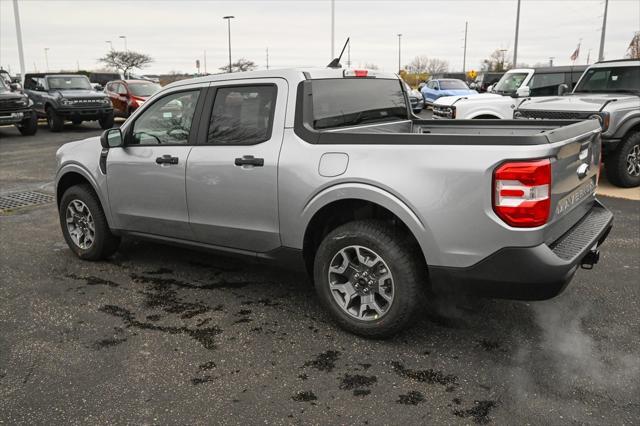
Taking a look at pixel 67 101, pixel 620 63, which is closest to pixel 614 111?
pixel 620 63

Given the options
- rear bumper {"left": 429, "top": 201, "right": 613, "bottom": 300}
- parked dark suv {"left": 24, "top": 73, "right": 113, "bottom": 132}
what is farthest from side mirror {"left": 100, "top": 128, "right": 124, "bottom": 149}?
parked dark suv {"left": 24, "top": 73, "right": 113, "bottom": 132}

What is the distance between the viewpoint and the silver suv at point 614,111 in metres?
8.01

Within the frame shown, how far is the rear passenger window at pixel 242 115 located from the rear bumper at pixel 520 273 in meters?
1.58

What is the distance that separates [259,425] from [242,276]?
222 cm

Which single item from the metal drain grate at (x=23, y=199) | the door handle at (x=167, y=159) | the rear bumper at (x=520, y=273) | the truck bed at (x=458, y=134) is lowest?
the metal drain grate at (x=23, y=199)

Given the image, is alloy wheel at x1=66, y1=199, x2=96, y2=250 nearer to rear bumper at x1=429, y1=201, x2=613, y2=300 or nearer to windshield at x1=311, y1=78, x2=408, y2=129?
windshield at x1=311, y1=78, x2=408, y2=129

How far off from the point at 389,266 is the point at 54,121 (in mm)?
17547

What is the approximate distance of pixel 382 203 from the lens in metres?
3.29

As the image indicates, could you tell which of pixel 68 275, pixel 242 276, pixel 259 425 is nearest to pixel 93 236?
pixel 68 275

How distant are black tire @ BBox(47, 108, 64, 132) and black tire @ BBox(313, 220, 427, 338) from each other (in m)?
17.0

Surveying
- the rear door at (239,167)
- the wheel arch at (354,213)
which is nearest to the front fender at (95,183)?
the rear door at (239,167)

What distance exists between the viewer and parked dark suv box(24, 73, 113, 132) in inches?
703

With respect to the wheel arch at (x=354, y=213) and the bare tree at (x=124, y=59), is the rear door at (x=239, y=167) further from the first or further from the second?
the bare tree at (x=124, y=59)

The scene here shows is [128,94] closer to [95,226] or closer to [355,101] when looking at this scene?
[95,226]
